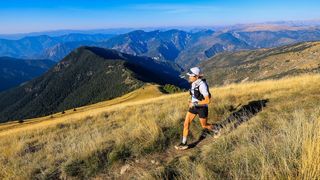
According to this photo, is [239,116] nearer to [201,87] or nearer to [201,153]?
[201,87]

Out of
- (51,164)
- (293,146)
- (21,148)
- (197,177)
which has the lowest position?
(21,148)

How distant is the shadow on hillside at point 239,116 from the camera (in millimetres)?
10971

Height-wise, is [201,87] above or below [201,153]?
above

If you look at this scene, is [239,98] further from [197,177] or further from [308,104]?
[197,177]

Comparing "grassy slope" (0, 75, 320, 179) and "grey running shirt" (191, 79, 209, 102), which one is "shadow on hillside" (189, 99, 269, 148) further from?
"grey running shirt" (191, 79, 209, 102)

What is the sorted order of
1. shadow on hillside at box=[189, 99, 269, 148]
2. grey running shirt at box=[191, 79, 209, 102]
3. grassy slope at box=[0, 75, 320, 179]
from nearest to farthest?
grassy slope at box=[0, 75, 320, 179], grey running shirt at box=[191, 79, 209, 102], shadow on hillside at box=[189, 99, 269, 148]

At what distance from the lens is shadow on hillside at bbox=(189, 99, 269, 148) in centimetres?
1097

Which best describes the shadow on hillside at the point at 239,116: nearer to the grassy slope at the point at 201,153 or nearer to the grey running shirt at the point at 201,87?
the grassy slope at the point at 201,153

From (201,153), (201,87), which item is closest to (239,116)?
(201,87)

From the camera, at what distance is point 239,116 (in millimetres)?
12953

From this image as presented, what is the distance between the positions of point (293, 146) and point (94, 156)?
5.69 metres

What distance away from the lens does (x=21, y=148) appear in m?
13.8

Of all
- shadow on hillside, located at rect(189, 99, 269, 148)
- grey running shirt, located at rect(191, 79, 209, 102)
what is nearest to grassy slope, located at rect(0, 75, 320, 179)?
shadow on hillside, located at rect(189, 99, 269, 148)

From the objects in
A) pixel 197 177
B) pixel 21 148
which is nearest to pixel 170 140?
pixel 197 177
